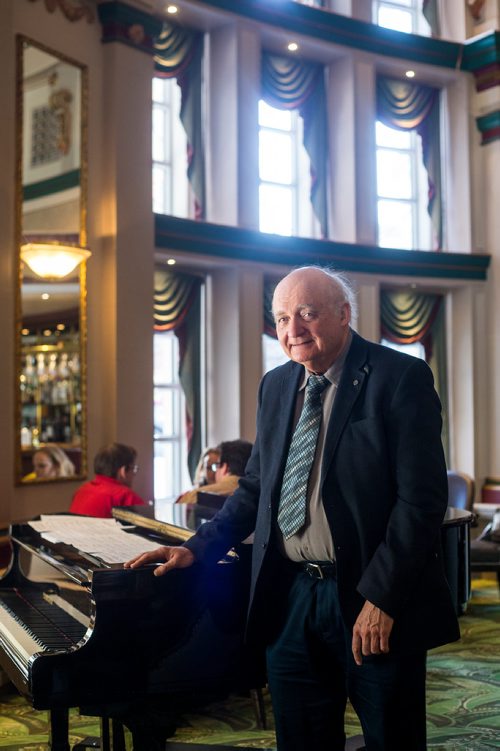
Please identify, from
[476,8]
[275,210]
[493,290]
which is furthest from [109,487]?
[476,8]

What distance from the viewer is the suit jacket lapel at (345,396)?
2209 millimetres

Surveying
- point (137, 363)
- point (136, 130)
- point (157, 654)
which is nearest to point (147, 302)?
point (137, 363)

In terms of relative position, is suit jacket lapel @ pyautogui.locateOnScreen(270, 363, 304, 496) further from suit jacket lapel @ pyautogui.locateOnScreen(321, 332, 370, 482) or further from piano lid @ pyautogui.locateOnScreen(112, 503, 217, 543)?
piano lid @ pyautogui.locateOnScreen(112, 503, 217, 543)

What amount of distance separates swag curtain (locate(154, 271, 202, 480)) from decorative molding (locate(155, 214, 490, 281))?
1.46 feet

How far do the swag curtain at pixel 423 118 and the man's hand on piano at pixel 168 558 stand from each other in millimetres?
8077

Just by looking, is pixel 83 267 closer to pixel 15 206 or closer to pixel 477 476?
pixel 15 206

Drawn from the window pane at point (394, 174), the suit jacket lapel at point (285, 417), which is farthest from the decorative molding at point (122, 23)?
the suit jacket lapel at point (285, 417)

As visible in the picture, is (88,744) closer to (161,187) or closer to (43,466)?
(43,466)

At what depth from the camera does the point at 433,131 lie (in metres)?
10.2

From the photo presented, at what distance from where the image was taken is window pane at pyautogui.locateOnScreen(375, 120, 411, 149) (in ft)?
32.8

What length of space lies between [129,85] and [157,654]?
16.6 ft

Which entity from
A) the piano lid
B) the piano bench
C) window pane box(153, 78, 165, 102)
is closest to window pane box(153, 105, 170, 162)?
window pane box(153, 78, 165, 102)

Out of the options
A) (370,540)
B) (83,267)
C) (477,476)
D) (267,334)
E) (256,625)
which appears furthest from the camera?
(477,476)

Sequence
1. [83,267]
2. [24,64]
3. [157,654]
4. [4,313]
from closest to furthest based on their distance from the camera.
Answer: [157,654], [4,313], [24,64], [83,267]
